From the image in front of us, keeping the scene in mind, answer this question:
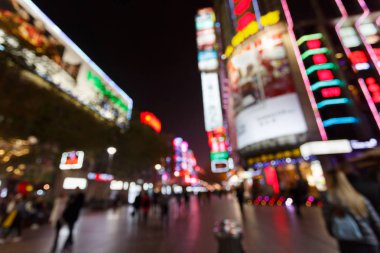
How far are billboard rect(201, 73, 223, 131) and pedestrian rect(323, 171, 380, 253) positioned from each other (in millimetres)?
54091

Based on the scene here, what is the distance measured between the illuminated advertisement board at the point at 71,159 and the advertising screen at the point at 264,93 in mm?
22118

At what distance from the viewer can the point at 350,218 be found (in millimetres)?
2816

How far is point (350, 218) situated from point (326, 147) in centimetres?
2562

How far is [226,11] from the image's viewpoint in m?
47.3

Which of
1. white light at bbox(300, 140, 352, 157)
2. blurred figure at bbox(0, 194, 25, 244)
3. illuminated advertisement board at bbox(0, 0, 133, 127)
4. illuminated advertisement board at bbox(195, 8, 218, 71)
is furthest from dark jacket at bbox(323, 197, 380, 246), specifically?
illuminated advertisement board at bbox(195, 8, 218, 71)

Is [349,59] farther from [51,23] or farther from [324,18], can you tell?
[51,23]

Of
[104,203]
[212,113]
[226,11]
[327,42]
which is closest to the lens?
[104,203]

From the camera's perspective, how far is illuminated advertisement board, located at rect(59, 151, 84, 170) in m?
22.0

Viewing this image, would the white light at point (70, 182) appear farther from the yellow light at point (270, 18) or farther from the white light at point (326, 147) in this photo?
the yellow light at point (270, 18)

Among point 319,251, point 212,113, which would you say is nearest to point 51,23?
point 212,113

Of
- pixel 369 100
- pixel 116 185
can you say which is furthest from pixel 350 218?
pixel 116 185

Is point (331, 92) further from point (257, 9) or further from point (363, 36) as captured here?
point (257, 9)

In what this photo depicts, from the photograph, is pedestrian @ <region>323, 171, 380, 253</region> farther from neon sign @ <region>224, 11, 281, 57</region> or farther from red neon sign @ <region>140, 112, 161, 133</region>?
red neon sign @ <region>140, 112, 161, 133</region>

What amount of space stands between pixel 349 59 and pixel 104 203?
37287 mm
